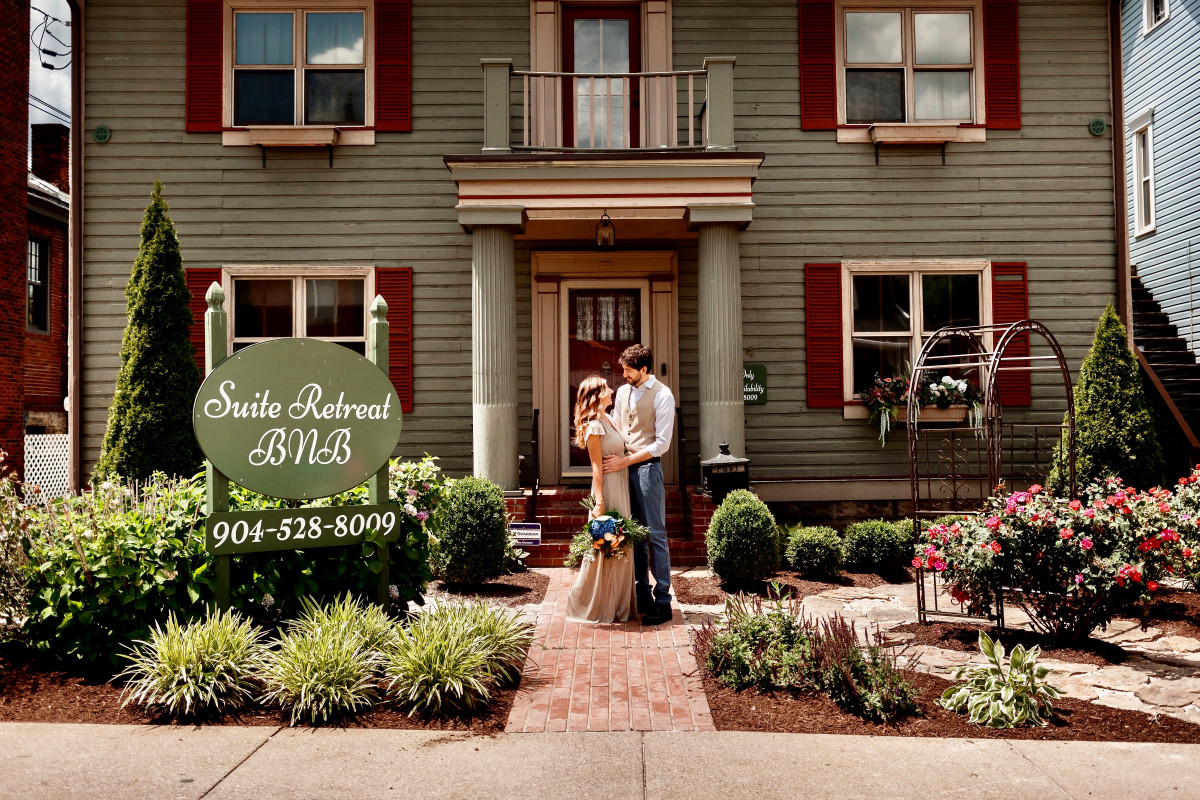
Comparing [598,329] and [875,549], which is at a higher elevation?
[598,329]

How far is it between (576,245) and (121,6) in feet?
19.8

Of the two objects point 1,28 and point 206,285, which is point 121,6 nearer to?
point 206,285

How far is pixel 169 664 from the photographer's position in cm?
454

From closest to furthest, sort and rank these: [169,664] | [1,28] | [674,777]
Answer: [674,777], [169,664], [1,28]

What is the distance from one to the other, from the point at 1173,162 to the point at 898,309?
6727 mm

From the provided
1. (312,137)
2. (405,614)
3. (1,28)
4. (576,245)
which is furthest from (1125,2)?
(1,28)

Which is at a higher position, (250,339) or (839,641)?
(250,339)

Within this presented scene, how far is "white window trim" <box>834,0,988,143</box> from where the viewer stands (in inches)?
426

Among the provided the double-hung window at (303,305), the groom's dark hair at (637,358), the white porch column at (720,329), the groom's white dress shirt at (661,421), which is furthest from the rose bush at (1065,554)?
the double-hung window at (303,305)

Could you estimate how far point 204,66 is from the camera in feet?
35.0

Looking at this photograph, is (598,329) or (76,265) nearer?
(76,265)

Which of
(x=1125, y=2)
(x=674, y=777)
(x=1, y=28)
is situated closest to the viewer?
(x=674, y=777)

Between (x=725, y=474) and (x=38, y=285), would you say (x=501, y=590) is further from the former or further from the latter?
(x=38, y=285)

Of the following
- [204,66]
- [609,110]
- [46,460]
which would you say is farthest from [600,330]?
[46,460]
